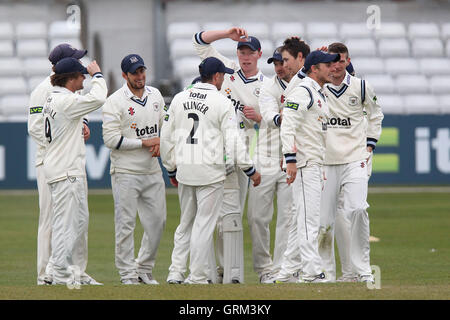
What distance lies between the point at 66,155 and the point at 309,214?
7.50ft

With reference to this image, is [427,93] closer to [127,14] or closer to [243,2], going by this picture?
[243,2]

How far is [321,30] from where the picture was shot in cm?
2308

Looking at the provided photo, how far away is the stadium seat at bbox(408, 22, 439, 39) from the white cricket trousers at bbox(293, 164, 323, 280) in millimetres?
16033

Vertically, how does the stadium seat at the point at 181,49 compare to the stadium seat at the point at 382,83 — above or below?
above

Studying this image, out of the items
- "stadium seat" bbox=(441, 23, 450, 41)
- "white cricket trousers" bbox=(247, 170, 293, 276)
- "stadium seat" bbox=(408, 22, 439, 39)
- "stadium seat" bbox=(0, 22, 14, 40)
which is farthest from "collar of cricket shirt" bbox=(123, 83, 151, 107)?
"stadium seat" bbox=(441, 23, 450, 41)

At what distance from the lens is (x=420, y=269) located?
10.3 m

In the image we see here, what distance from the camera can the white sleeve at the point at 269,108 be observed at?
9.13 metres

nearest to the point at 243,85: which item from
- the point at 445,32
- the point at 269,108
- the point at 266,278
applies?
the point at 269,108

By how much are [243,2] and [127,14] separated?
3.10 metres

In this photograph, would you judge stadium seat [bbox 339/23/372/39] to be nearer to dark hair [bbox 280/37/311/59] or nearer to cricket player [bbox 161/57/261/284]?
dark hair [bbox 280/37/311/59]

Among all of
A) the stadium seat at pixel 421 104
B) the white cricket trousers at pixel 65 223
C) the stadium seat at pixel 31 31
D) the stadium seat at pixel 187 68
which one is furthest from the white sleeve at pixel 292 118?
the stadium seat at pixel 31 31

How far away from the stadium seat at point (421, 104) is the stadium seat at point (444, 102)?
10 centimetres

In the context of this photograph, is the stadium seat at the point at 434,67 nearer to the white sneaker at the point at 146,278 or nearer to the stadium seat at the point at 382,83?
the stadium seat at the point at 382,83
